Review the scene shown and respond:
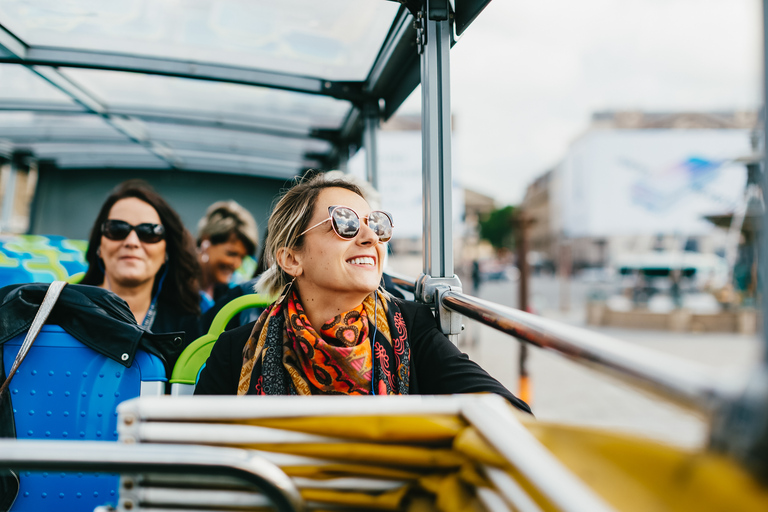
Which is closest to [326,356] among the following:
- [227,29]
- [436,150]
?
[436,150]

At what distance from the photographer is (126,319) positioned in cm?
184

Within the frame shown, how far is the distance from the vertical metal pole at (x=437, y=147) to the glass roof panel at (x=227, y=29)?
46 cm

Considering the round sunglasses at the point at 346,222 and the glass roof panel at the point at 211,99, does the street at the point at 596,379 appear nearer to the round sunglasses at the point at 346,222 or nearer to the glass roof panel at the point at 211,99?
the round sunglasses at the point at 346,222

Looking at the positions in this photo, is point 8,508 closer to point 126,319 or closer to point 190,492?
point 126,319

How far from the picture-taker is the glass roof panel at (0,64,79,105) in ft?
12.7

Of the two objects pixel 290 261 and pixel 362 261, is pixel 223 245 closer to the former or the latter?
pixel 290 261

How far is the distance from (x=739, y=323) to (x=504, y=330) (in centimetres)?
1345

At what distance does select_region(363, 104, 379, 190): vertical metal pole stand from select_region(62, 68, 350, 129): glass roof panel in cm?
47

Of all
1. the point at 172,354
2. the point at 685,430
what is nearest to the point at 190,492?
the point at 685,430

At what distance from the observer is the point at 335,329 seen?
182 cm

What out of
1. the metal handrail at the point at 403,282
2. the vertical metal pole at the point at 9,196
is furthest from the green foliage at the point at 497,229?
the metal handrail at the point at 403,282

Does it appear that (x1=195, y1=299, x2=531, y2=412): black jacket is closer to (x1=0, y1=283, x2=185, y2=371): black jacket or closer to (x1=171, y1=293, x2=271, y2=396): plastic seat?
(x1=171, y1=293, x2=271, y2=396): plastic seat

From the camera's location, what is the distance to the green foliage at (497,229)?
73562mm

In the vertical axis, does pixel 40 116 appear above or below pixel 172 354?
above
